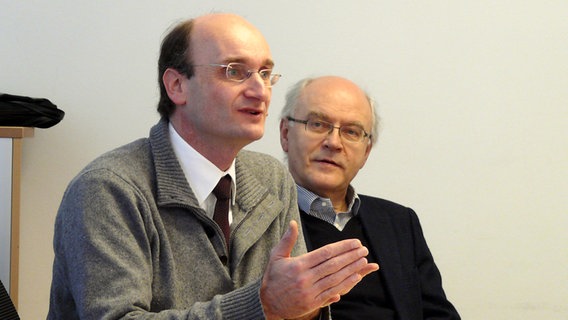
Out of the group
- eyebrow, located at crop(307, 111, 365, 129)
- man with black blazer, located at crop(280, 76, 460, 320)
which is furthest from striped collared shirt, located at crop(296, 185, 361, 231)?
eyebrow, located at crop(307, 111, 365, 129)

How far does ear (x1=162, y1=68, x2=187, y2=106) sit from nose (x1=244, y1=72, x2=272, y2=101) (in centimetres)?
15

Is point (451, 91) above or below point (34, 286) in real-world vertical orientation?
above

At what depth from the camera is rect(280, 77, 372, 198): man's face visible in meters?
2.32

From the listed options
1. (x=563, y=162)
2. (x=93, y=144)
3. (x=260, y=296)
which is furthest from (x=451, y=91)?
(x=260, y=296)

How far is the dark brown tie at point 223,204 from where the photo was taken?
62.0 inches

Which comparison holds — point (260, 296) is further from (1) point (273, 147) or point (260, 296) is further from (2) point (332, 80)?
(1) point (273, 147)

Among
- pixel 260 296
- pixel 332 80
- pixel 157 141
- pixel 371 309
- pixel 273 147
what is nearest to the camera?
pixel 260 296

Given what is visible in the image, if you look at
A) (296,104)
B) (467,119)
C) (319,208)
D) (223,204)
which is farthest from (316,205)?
(467,119)

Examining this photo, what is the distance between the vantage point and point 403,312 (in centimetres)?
214

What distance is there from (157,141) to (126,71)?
1185 millimetres

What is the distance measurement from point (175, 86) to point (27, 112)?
859 millimetres

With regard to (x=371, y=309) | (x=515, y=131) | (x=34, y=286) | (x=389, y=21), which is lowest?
(x=34, y=286)

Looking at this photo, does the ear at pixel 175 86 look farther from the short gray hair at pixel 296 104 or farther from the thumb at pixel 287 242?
the short gray hair at pixel 296 104

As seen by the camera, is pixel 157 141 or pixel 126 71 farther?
pixel 126 71
